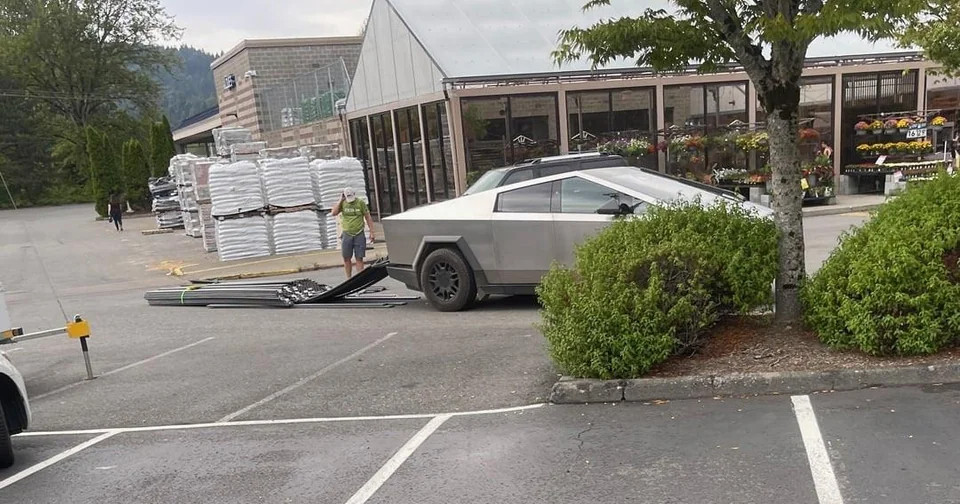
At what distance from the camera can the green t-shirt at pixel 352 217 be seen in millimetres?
12375

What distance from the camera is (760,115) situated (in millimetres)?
20266

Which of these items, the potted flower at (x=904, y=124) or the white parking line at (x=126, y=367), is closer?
the white parking line at (x=126, y=367)

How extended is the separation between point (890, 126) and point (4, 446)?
2079cm

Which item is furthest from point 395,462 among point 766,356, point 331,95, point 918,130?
point 331,95

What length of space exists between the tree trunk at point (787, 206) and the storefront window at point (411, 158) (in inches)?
598

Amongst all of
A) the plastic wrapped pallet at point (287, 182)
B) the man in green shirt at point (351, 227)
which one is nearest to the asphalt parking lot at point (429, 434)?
the man in green shirt at point (351, 227)

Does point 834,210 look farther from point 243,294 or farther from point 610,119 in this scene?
point 243,294

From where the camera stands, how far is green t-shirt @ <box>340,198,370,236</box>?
1238cm

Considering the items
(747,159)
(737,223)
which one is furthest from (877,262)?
(747,159)

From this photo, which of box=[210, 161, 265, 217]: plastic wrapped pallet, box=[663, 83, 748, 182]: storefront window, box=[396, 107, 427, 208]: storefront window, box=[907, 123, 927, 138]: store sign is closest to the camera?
box=[210, 161, 265, 217]: plastic wrapped pallet

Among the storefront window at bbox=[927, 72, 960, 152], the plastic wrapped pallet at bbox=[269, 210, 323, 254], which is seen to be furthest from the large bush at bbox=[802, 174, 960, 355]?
the storefront window at bbox=[927, 72, 960, 152]

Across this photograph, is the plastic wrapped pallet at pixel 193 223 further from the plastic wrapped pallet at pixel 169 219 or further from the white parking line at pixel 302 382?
the white parking line at pixel 302 382

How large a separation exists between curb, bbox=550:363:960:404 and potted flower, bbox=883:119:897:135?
17212mm

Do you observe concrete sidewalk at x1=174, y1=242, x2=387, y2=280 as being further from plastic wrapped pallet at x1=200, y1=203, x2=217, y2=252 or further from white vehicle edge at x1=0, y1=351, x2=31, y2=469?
white vehicle edge at x1=0, y1=351, x2=31, y2=469
